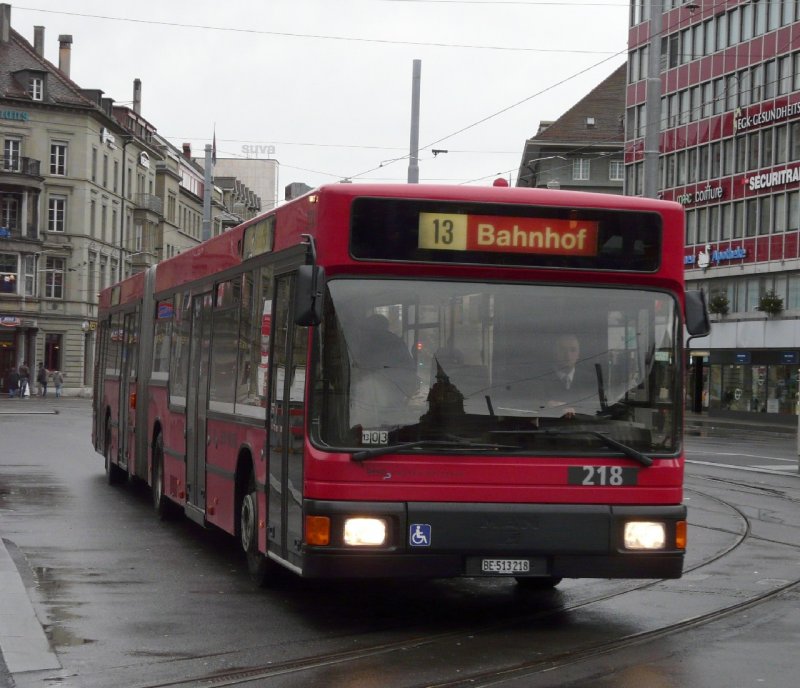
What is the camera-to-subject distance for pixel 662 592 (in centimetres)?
1090

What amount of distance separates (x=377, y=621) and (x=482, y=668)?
1761 millimetres

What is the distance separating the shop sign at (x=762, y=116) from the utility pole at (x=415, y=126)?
30.6m

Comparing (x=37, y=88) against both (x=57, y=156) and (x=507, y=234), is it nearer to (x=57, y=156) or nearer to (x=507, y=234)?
(x=57, y=156)

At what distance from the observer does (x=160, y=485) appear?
52.1 ft

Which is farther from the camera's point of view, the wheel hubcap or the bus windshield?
the wheel hubcap

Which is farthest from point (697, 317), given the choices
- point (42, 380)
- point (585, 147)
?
point (585, 147)

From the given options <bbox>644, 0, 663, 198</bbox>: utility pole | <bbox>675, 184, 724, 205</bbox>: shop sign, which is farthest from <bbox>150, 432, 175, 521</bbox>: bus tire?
<bbox>675, 184, 724, 205</bbox>: shop sign

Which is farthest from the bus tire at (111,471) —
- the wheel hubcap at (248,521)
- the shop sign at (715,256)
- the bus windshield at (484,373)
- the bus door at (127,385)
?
the shop sign at (715,256)

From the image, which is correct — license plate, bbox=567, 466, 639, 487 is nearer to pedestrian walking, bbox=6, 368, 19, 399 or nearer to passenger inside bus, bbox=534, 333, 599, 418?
passenger inside bus, bbox=534, 333, 599, 418

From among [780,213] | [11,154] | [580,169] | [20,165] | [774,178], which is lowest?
[780,213]

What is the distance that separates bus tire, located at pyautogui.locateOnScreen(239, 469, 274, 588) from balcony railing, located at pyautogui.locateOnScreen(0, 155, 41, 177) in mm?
73137

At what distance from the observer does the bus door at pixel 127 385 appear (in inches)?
709

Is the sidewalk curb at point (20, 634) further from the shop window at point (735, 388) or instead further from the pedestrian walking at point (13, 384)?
the pedestrian walking at point (13, 384)

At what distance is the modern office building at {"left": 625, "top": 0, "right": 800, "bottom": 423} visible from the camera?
58125mm
